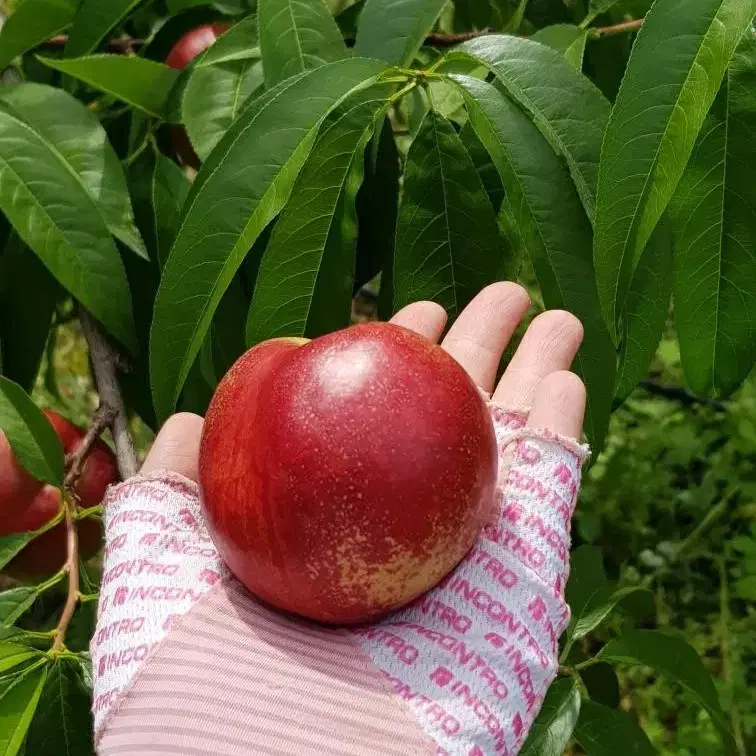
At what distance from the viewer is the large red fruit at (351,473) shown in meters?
0.70

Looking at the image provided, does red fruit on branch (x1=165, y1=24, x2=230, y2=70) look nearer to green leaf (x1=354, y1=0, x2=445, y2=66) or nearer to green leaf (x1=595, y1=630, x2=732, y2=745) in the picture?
green leaf (x1=354, y1=0, x2=445, y2=66)

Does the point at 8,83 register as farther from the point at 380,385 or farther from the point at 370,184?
the point at 380,385

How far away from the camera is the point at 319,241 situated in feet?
2.95

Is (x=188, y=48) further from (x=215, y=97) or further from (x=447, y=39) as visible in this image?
(x=447, y=39)

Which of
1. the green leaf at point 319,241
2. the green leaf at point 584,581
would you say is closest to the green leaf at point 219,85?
the green leaf at point 319,241

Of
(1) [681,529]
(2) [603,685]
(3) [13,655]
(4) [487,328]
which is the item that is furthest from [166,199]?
(1) [681,529]

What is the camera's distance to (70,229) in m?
1.00

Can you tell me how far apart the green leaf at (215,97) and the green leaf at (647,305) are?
1.74 feet

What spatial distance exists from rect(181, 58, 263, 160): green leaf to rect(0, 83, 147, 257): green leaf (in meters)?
0.12

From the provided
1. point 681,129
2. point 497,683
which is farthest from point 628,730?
point 681,129

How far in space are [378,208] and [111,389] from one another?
420mm

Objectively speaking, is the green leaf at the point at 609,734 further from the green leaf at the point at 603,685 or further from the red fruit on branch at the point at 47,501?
the red fruit on branch at the point at 47,501

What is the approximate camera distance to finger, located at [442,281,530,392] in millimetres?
929

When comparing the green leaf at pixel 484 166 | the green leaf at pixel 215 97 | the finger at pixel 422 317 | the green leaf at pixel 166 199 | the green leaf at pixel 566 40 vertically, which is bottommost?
the finger at pixel 422 317
